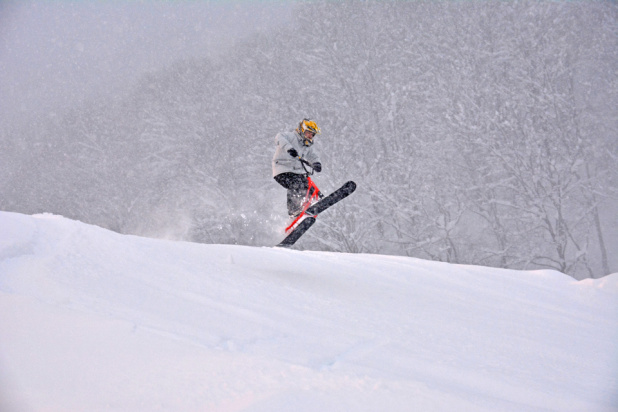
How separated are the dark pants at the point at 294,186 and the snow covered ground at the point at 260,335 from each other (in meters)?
3.15

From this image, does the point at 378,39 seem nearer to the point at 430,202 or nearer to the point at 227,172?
the point at 430,202

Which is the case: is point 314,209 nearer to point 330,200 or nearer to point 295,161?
point 330,200

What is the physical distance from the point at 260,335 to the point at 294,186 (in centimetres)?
526

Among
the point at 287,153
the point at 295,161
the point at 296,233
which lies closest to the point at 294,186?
the point at 295,161

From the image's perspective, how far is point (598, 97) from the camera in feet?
53.4

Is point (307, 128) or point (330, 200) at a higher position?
point (307, 128)

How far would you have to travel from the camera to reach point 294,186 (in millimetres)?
7598

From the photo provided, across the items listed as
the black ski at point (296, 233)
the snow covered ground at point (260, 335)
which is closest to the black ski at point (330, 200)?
the black ski at point (296, 233)

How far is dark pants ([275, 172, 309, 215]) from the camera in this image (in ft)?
24.7

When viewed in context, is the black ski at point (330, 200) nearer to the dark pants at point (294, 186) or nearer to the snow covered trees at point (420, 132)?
the dark pants at point (294, 186)

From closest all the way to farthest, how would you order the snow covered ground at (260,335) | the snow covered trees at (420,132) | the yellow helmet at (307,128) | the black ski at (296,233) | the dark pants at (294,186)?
the snow covered ground at (260,335) < the yellow helmet at (307,128) < the black ski at (296,233) < the dark pants at (294,186) < the snow covered trees at (420,132)

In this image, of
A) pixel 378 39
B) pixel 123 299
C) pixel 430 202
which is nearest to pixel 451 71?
pixel 378 39

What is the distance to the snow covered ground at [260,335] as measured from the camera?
183cm

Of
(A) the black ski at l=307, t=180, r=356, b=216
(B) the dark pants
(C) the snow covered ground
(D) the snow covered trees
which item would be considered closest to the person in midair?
(B) the dark pants
